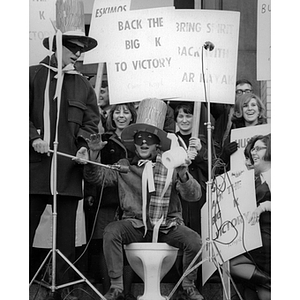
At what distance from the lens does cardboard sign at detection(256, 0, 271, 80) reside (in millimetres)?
5535

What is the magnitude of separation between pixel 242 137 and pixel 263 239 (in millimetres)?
738

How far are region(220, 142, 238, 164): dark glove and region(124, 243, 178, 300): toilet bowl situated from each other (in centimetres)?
73

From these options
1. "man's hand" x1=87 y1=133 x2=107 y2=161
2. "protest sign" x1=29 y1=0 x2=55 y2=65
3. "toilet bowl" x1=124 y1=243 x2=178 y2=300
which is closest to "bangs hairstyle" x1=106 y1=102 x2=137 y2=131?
"man's hand" x1=87 y1=133 x2=107 y2=161

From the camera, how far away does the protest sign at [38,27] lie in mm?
5457

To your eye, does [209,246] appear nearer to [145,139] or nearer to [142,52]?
[145,139]

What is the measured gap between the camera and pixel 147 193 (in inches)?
214

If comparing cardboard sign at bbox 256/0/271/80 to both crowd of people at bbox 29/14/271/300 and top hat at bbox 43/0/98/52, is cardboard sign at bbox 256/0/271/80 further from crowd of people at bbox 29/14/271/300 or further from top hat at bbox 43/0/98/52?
top hat at bbox 43/0/98/52

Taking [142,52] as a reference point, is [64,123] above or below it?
below

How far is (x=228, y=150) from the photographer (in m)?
5.53

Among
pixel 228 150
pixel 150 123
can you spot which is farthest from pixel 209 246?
pixel 150 123

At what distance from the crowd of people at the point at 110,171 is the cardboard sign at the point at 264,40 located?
51 centimetres

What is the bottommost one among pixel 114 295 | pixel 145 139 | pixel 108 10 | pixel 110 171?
pixel 114 295

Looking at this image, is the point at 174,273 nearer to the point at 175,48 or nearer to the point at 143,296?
the point at 143,296

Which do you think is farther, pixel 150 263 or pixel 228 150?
pixel 228 150
